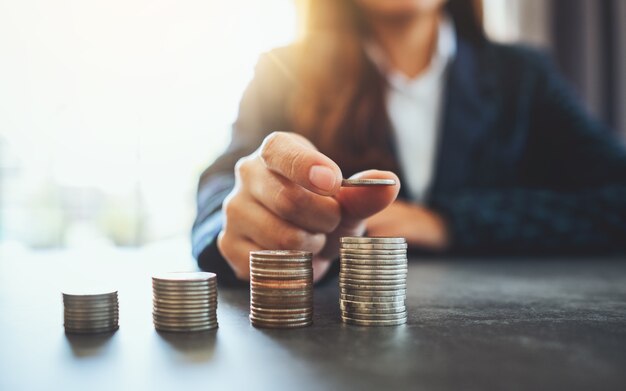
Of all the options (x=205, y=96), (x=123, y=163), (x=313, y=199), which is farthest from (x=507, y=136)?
(x=123, y=163)

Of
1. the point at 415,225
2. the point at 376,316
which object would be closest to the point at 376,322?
the point at 376,316

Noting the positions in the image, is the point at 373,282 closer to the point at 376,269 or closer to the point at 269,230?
the point at 376,269

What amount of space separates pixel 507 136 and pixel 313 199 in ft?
5.28

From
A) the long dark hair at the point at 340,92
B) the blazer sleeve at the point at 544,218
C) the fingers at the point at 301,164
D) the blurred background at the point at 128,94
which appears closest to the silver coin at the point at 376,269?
the fingers at the point at 301,164

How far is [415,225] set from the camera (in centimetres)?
170

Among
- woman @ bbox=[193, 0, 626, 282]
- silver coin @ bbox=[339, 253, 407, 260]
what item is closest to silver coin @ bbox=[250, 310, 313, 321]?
silver coin @ bbox=[339, 253, 407, 260]

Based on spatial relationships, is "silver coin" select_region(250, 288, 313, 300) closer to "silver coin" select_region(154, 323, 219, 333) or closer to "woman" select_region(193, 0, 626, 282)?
"silver coin" select_region(154, 323, 219, 333)

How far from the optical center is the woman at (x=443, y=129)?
177 cm

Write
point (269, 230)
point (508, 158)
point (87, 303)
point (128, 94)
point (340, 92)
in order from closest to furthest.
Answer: point (87, 303), point (269, 230), point (340, 92), point (508, 158), point (128, 94)

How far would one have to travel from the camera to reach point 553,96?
2.37 metres

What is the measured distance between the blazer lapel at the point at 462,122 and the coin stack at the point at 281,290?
1.45 m

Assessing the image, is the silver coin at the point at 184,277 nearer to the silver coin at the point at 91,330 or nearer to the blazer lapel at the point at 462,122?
the silver coin at the point at 91,330

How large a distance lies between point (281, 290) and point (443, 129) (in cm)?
155

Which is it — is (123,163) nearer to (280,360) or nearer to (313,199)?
(313,199)
